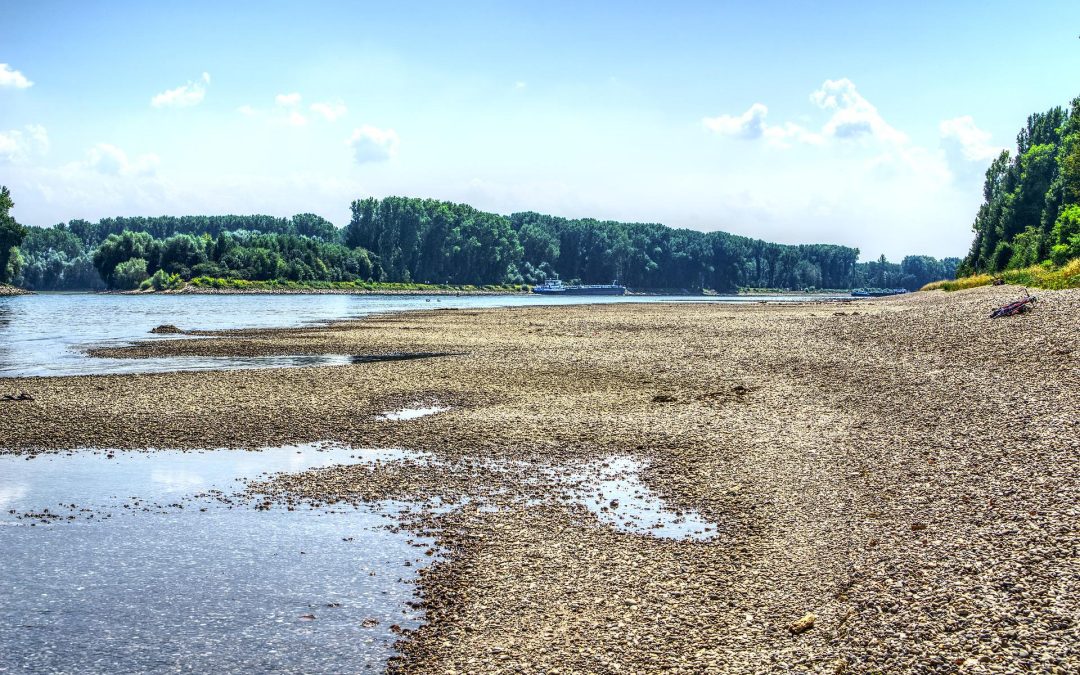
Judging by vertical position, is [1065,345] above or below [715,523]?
above

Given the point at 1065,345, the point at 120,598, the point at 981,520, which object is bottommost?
the point at 120,598

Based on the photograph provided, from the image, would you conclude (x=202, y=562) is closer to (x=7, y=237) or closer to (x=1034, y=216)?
(x=1034, y=216)

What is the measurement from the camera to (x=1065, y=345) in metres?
22.0

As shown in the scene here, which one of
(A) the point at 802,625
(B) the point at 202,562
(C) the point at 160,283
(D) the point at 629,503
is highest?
(C) the point at 160,283

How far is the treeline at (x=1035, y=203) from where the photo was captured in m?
68.4

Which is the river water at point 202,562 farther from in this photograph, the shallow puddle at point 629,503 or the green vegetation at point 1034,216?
the green vegetation at point 1034,216

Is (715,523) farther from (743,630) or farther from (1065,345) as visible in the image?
(1065,345)

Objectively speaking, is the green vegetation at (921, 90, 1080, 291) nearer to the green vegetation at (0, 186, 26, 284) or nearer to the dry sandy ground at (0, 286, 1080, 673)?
the dry sandy ground at (0, 286, 1080, 673)

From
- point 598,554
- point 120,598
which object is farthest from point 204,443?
point 598,554

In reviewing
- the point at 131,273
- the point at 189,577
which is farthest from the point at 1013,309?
the point at 131,273

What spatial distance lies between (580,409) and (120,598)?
12761 mm

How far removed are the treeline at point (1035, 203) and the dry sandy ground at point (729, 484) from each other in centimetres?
4706

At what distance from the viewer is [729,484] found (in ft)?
44.1

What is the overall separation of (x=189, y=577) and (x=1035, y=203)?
116 meters
